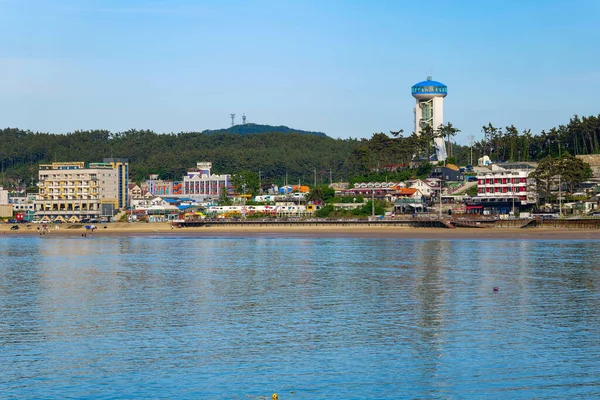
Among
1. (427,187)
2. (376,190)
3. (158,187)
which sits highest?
(158,187)

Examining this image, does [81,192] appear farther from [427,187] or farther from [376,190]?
[427,187]

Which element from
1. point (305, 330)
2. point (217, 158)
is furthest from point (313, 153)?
point (305, 330)

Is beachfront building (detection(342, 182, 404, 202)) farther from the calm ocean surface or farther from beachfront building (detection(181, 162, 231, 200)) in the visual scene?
the calm ocean surface

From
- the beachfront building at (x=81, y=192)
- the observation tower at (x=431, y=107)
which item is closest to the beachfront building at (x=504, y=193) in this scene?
the observation tower at (x=431, y=107)

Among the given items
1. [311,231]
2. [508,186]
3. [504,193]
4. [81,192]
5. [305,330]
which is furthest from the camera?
[81,192]

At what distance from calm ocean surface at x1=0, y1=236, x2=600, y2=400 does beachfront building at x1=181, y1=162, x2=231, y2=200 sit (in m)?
92.5

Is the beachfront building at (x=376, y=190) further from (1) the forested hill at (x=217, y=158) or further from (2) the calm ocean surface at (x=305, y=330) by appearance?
(2) the calm ocean surface at (x=305, y=330)

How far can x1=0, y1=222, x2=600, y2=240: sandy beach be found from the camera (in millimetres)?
89188

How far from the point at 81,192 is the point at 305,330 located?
377 feet

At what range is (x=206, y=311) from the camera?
35656 millimetres

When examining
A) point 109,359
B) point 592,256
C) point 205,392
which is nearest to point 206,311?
point 109,359

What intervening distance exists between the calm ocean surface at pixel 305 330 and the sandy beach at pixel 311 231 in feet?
102

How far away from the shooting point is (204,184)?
153 meters

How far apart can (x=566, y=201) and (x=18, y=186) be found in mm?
116024
